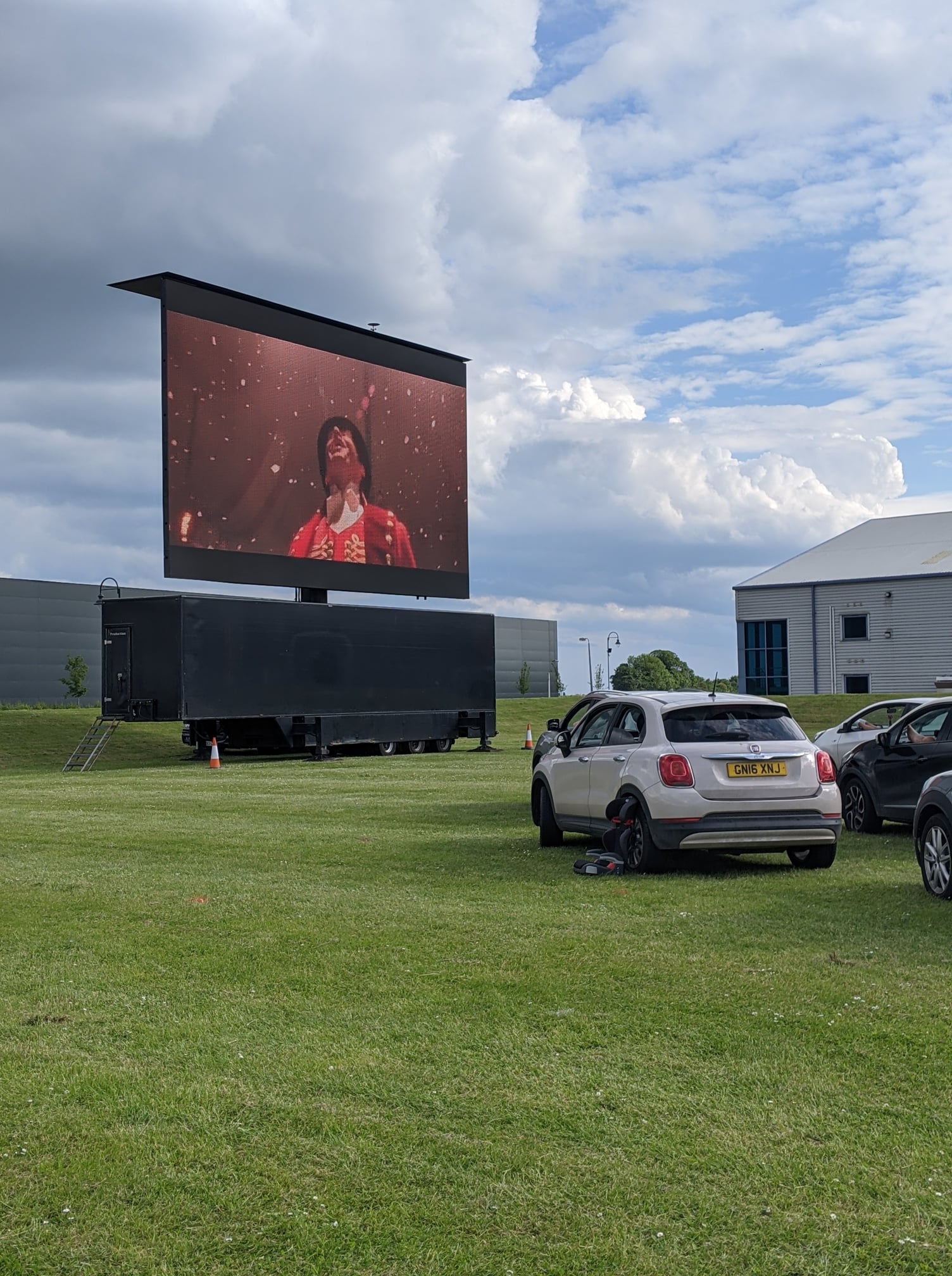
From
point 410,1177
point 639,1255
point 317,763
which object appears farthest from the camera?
point 317,763

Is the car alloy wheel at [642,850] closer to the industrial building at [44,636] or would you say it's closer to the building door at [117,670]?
the building door at [117,670]

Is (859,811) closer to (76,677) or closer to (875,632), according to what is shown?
(875,632)

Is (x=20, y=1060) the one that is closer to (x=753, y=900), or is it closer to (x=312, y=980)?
(x=312, y=980)

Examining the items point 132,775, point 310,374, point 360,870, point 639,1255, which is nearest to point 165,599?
point 132,775

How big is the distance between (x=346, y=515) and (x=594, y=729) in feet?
69.4

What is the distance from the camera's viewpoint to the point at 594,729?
549 inches

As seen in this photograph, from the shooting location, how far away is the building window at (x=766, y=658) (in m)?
62.2

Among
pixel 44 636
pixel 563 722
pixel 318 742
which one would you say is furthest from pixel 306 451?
pixel 44 636

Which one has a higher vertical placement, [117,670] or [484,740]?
[117,670]

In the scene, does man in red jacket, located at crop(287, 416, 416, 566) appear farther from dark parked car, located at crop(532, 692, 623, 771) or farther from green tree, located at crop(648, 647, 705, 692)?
green tree, located at crop(648, 647, 705, 692)

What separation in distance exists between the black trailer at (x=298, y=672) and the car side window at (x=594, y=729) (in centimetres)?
1722

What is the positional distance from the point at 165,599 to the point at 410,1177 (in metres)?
26.7

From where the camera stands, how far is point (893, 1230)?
4121mm

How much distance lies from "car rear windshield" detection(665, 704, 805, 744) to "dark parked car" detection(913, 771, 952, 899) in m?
1.48
